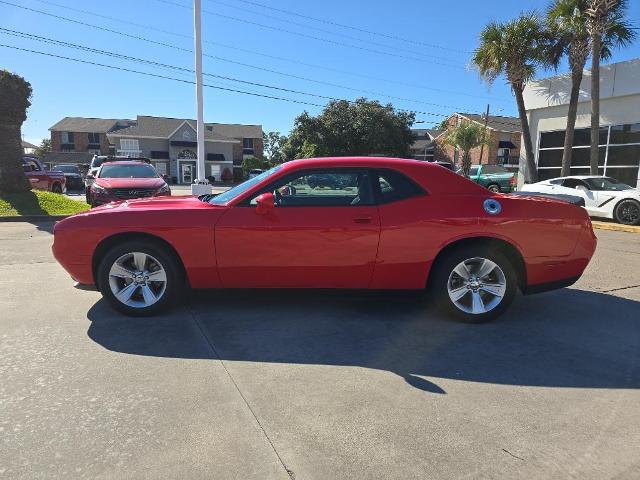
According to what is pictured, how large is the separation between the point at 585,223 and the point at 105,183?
10.5m

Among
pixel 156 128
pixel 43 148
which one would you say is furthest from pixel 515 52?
pixel 43 148

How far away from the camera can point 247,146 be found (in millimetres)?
68625

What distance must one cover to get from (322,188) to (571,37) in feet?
Answer: 57.6

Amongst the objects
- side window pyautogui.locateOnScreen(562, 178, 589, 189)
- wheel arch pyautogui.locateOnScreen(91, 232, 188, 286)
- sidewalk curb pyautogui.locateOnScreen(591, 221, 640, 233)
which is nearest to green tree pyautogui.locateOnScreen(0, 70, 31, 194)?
wheel arch pyautogui.locateOnScreen(91, 232, 188, 286)

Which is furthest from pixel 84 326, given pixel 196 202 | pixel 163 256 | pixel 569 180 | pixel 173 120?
pixel 173 120

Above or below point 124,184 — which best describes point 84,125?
above

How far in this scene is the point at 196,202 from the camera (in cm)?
479

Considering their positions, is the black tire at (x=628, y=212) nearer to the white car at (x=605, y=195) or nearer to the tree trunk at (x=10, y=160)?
the white car at (x=605, y=195)

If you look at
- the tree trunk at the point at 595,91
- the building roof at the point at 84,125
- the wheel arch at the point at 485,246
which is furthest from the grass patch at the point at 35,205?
the building roof at the point at 84,125

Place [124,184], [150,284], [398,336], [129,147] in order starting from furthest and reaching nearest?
[129,147], [124,184], [150,284], [398,336]

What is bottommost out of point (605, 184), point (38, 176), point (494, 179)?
point (38, 176)

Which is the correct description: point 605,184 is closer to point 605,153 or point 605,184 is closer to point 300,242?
point 605,153

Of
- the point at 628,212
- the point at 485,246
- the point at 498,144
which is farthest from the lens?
the point at 498,144

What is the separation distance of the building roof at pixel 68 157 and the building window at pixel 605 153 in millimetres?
58215
